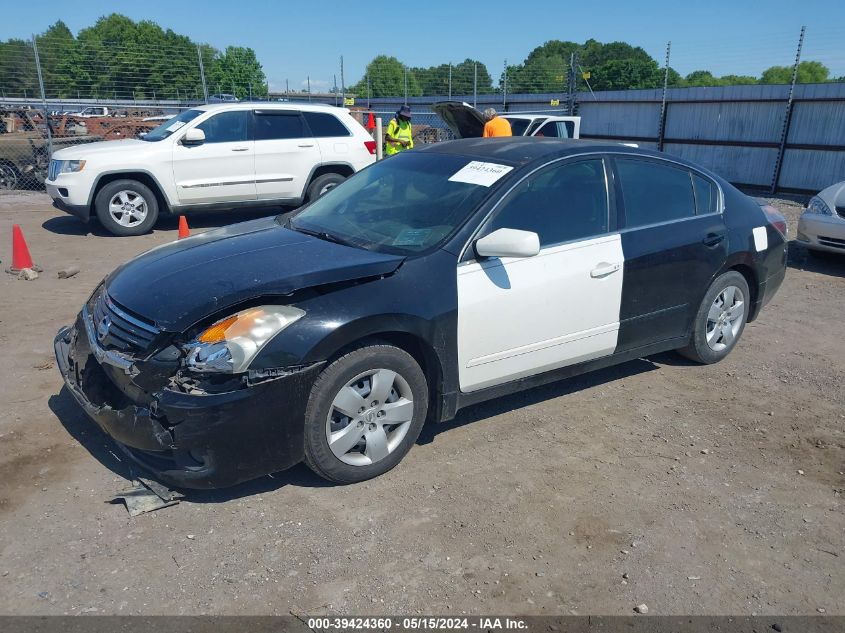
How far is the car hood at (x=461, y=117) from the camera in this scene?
10500mm

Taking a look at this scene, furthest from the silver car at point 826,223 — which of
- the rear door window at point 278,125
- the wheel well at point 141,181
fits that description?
the wheel well at point 141,181

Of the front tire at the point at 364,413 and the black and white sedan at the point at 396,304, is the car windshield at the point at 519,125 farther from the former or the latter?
the front tire at the point at 364,413

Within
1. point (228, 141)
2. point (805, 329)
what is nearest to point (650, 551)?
point (805, 329)

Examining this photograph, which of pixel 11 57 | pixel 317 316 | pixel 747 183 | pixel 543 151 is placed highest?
pixel 11 57

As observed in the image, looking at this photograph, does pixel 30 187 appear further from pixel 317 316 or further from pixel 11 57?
pixel 317 316

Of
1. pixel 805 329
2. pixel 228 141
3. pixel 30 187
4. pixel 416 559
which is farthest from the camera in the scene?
pixel 30 187

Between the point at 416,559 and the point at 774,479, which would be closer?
the point at 416,559

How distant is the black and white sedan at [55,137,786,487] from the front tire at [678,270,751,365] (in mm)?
24

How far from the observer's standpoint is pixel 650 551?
3.12 meters

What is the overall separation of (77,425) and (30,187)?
37.7ft

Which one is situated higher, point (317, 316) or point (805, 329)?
point (317, 316)

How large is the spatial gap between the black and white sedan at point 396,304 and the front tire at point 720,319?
0.02 metres

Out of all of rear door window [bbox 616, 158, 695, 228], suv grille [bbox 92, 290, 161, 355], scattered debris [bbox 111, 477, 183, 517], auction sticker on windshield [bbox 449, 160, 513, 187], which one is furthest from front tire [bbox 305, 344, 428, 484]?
rear door window [bbox 616, 158, 695, 228]

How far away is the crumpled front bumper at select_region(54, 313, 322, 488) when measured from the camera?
305 cm
